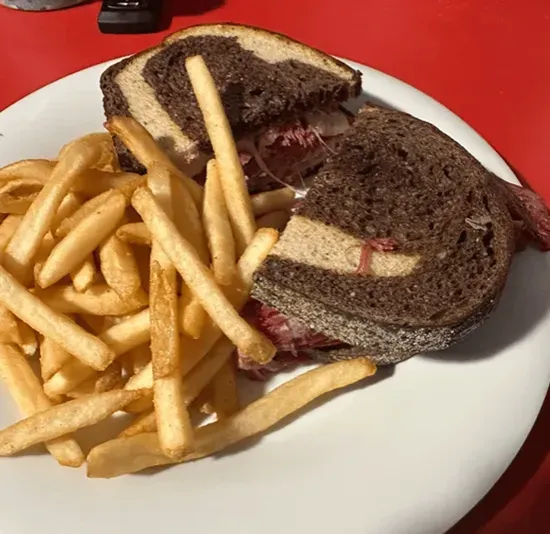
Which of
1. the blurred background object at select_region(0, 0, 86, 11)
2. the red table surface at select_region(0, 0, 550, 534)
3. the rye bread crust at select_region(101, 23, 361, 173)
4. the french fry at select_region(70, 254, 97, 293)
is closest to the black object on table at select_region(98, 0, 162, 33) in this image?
the red table surface at select_region(0, 0, 550, 534)

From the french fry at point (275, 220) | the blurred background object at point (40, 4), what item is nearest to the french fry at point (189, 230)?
the french fry at point (275, 220)

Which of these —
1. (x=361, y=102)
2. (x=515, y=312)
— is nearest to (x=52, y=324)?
(x=515, y=312)

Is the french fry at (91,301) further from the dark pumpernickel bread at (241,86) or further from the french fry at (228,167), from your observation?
the dark pumpernickel bread at (241,86)

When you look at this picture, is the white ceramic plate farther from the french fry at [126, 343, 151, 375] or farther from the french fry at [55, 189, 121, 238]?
the french fry at [55, 189, 121, 238]

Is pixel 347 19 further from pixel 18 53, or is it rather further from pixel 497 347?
pixel 497 347

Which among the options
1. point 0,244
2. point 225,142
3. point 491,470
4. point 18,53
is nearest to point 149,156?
point 225,142

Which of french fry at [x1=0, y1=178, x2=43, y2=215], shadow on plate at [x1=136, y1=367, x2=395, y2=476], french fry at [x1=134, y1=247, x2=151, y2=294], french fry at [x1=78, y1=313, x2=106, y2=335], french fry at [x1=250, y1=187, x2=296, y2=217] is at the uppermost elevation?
french fry at [x1=250, y1=187, x2=296, y2=217]

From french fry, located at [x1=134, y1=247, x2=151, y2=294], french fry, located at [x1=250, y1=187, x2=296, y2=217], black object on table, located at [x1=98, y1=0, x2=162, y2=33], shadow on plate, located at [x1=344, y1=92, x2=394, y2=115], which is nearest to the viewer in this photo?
french fry, located at [x1=134, y1=247, x2=151, y2=294]
